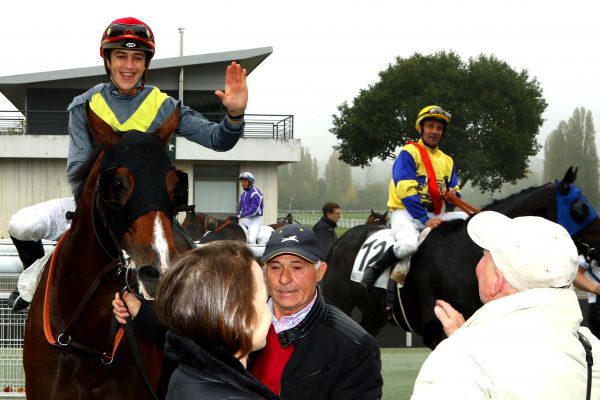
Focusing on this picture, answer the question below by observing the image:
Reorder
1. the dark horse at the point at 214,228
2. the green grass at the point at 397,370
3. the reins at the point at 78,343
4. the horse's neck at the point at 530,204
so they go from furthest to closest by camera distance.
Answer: the dark horse at the point at 214,228
the horse's neck at the point at 530,204
the green grass at the point at 397,370
the reins at the point at 78,343

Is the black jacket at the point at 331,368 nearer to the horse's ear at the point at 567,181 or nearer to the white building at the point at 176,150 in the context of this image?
the horse's ear at the point at 567,181

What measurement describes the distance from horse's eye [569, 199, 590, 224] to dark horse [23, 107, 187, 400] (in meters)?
4.08

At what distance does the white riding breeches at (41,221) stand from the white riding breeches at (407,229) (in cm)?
350

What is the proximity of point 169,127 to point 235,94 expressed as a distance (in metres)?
0.35

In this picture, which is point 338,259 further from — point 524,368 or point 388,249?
point 524,368

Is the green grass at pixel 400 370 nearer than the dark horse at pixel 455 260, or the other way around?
the dark horse at pixel 455 260

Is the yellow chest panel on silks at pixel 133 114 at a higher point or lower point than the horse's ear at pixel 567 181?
higher

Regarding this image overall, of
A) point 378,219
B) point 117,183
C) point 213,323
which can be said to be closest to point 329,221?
point 378,219

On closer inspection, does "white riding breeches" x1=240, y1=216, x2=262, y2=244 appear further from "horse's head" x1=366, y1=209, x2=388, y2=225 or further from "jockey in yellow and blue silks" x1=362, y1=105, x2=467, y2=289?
"jockey in yellow and blue silks" x1=362, y1=105, x2=467, y2=289

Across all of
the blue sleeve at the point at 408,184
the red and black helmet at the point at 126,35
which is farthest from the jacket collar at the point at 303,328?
the blue sleeve at the point at 408,184

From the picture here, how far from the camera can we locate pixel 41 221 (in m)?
3.94

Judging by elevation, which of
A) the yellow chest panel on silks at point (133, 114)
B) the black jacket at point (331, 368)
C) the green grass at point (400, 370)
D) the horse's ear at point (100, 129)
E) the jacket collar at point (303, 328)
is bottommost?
the green grass at point (400, 370)

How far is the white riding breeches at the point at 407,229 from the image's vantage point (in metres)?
6.91

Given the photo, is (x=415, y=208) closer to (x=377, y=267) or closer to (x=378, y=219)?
(x=377, y=267)
